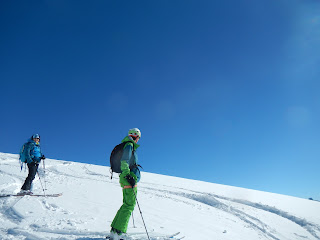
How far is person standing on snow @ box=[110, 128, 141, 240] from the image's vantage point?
3.84 meters

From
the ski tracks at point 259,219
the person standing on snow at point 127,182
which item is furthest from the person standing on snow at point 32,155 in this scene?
the ski tracks at point 259,219

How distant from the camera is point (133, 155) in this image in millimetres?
4312

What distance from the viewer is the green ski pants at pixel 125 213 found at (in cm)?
385

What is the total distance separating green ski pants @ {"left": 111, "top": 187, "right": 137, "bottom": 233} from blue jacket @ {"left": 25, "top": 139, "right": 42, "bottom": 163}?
5457 mm

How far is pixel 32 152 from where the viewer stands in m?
7.97

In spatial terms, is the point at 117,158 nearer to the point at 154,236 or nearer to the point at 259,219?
the point at 154,236

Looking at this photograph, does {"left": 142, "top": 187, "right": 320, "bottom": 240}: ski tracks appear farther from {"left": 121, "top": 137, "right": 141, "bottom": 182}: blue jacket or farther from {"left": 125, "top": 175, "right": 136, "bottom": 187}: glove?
{"left": 125, "top": 175, "right": 136, "bottom": 187}: glove

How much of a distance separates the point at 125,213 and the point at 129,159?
3.18ft

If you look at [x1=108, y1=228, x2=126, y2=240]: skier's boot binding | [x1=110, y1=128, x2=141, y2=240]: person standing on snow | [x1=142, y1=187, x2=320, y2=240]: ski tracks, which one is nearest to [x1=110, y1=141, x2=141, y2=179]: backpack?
[x1=110, y1=128, x2=141, y2=240]: person standing on snow

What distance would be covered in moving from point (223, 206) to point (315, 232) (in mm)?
3849

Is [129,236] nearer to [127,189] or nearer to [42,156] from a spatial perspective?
[127,189]

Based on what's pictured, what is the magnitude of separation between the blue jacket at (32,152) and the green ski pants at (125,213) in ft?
17.9

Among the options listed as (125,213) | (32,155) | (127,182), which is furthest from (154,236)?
(32,155)

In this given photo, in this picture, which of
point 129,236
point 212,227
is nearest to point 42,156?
point 129,236
